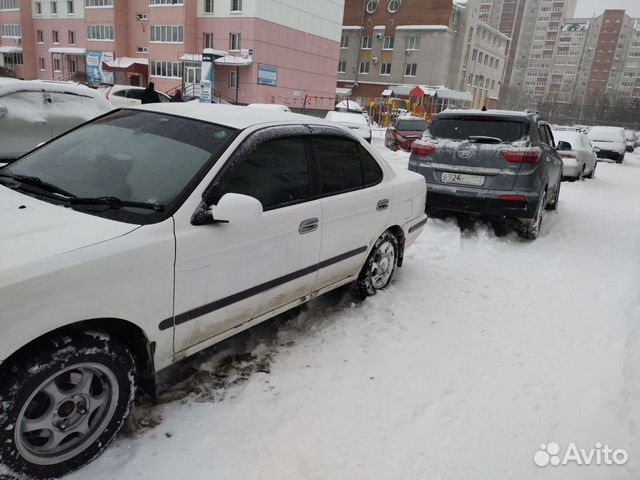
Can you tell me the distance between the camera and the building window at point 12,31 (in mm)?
54019

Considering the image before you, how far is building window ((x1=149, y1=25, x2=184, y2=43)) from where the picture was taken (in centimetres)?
4119

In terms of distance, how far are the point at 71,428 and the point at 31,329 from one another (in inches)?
23.6

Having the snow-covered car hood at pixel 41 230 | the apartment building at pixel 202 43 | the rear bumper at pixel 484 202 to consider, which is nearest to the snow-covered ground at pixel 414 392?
the snow-covered car hood at pixel 41 230

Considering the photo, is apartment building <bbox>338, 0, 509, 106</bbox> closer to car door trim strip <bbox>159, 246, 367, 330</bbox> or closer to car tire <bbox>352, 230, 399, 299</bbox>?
car tire <bbox>352, 230, 399, 299</bbox>

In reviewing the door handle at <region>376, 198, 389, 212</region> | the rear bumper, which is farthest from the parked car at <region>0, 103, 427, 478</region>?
the rear bumper

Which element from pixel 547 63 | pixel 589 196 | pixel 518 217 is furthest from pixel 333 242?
pixel 547 63

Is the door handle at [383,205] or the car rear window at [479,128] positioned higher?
the car rear window at [479,128]

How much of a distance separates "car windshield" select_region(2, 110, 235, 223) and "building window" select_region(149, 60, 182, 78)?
139ft

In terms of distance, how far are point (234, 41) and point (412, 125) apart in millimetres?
25123

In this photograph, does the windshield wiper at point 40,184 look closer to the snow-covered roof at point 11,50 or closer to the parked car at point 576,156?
the parked car at point 576,156

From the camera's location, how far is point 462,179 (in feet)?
21.4

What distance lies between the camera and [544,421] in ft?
9.36

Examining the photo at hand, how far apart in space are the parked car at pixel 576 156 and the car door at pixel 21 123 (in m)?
12.0

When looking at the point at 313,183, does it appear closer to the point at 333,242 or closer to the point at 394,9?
the point at 333,242
